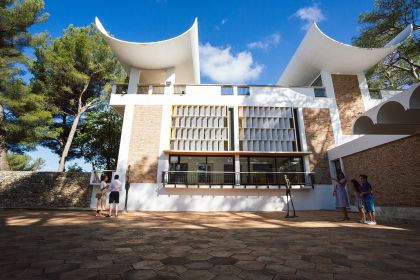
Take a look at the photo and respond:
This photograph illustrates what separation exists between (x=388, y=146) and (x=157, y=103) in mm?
11919

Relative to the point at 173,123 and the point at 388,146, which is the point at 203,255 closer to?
the point at 388,146

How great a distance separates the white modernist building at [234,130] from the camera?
12266 millimetres

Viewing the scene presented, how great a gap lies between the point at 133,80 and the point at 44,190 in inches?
346

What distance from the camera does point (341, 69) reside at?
14617 millimetres

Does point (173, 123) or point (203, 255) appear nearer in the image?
point (203, 255)

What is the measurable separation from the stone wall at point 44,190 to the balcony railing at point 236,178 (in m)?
5.73

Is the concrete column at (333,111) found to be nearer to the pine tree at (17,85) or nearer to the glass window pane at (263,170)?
the glass window pane at (263,170)

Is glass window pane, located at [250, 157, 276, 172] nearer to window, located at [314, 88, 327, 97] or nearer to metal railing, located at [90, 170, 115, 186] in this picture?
window, located at [314, 88, 327, 97]

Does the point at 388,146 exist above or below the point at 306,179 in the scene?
above

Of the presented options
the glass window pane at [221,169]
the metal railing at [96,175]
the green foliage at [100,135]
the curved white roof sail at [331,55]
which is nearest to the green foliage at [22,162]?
the green foliage at [100,135]

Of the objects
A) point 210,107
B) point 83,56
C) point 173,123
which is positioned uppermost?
point 83,56

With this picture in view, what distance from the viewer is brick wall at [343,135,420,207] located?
294 inches

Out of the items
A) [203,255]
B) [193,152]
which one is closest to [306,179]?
[193,152]

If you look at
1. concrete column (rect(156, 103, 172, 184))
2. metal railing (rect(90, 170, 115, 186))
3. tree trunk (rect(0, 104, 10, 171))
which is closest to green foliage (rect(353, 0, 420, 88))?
concrete column (rect(156, 103, 172, 184))
